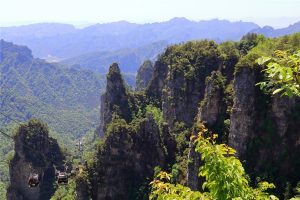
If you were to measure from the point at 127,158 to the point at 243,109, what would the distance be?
16.5 m

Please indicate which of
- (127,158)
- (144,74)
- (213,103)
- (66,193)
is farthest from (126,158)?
(144,74)

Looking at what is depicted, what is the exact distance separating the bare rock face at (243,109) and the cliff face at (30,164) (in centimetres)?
3373

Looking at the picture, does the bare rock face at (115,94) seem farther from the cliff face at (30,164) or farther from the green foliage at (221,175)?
the green foliage at (221,175)

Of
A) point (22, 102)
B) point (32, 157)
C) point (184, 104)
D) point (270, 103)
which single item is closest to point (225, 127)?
point (270, 103)

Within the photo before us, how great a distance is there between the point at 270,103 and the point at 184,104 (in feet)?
62.7

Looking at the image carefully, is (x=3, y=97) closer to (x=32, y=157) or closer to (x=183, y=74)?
(x=32, y=157)

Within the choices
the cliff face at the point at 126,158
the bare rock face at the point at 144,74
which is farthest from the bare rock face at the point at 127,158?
the bare rock face at the point at 144,74

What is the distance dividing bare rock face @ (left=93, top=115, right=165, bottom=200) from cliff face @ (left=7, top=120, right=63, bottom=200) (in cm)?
1641

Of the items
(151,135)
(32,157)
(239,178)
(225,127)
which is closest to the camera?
(239,178)

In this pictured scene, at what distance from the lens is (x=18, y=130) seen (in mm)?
65875

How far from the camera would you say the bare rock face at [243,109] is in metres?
40.1

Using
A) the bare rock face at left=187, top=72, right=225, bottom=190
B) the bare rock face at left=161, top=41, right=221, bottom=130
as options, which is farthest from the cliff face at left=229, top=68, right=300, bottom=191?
the bare rock face at left=161, top=41, right=221, bottom=130

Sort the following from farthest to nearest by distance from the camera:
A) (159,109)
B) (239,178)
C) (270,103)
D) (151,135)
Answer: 1. (159,109)
2. (151,135)
3. (270,103)
4. (239,178)

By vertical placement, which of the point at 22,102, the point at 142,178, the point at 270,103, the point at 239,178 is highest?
the point at 239,178
